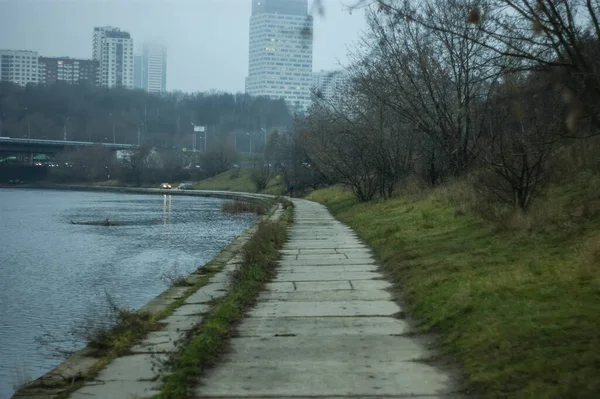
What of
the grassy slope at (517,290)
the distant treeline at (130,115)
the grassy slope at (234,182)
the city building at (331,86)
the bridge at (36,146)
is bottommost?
the grassy slope at (234,182)

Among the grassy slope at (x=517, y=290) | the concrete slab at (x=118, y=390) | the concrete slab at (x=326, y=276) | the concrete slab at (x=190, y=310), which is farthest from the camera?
the concrete slab at (x=326, y=276)

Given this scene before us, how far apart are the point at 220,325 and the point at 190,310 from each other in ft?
6.24

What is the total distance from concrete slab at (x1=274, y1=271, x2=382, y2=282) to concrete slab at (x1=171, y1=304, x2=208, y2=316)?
8.10 ft

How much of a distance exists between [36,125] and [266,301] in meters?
149

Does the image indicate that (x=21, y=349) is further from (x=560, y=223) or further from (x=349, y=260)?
(x=560, y=223)

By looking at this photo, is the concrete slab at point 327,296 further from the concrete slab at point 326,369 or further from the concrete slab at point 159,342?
the concrete slab at point 326,369

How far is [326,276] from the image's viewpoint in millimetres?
13898

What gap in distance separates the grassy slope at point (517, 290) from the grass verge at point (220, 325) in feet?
7.34

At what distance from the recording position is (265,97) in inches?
6407

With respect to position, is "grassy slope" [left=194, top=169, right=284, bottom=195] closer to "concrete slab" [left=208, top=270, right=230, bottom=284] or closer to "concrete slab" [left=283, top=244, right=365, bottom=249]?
"concrete slab" [left=283, top=244, right=365, bottom=249]

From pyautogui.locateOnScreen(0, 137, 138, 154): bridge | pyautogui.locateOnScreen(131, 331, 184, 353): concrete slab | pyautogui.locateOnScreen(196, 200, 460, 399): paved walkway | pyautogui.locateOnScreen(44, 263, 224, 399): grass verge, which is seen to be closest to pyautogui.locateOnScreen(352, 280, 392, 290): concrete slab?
pyautogui.locateOnScreen(196, 200, 460, 399): paved walkway

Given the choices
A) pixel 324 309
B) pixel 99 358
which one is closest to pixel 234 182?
pixel 324 309

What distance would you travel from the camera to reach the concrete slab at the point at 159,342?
8.34 meters

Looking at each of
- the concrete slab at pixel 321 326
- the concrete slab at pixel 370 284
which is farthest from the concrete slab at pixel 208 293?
the concrete slab at pixel 321 326
